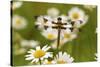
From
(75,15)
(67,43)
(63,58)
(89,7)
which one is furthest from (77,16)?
(63,58)

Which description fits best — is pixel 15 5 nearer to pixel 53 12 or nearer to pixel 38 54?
pixel 53 12

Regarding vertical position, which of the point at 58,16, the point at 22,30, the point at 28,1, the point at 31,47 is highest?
the point at 28,1

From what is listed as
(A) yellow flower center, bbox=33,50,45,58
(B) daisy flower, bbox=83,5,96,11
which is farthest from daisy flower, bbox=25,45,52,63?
(B) daisy flower, bbox=83,5,96,11

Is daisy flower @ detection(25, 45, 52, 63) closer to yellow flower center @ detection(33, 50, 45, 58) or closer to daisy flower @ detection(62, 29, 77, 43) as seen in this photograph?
yellow flower center @ detection(33, 50, 45, 58)

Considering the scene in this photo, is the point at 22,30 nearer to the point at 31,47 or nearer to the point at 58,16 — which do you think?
the point at 31,47

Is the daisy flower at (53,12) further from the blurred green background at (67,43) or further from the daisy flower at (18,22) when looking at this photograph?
the daisy flower at (18,22)
